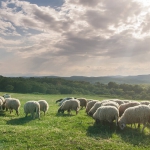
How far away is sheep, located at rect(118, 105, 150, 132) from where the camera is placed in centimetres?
1612

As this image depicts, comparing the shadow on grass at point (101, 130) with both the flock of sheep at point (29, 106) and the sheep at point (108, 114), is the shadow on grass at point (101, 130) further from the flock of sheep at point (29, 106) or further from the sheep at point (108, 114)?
the flock of sheep at point (29, 106)

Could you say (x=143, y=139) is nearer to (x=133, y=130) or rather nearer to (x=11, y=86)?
(x=133, y=130)

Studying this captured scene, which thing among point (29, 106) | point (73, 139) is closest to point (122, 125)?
point (73, 139)

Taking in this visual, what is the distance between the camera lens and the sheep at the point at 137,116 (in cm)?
1612

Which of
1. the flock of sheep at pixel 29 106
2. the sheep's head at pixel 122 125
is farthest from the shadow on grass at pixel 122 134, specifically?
the flock of sheep at pixel 29 106

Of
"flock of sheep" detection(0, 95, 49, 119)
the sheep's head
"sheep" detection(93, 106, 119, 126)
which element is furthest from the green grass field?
"flock of sheep" detection(0, 95, 49, 119)

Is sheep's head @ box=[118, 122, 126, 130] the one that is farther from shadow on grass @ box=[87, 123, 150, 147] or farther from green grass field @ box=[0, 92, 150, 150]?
green grass field @ box=[0, 92, 150, 150]

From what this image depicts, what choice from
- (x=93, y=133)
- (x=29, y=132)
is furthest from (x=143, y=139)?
(x=29, y=132)

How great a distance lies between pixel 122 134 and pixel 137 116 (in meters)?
2.25

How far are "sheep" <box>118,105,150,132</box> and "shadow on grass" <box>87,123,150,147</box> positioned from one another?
0.67 meters

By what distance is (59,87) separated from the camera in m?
126

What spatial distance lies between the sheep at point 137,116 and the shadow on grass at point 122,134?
672mm

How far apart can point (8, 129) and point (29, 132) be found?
1.82 meters

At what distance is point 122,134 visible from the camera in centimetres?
1515
